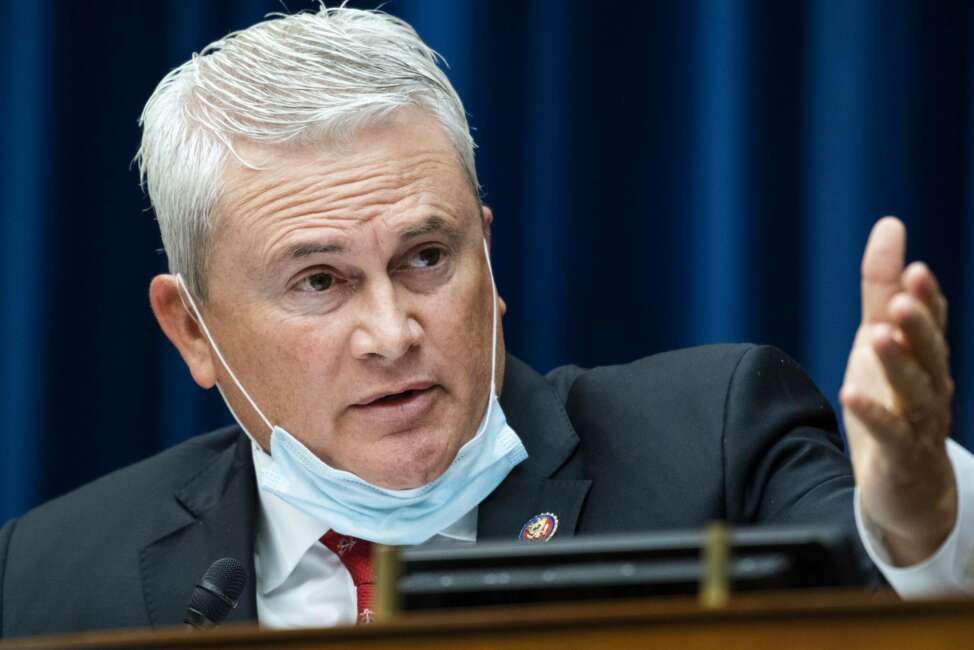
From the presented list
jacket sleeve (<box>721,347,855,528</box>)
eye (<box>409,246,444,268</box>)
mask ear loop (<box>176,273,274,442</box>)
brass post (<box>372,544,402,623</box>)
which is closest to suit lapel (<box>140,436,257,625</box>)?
mask ear loop (<box>176,273,274,442</box>)

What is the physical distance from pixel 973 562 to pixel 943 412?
22 centimetres

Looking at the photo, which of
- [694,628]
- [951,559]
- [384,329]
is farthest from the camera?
[384,329]

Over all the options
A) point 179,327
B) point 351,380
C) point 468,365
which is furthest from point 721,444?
point 179,327

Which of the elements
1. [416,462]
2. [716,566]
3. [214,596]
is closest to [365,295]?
[416,462]

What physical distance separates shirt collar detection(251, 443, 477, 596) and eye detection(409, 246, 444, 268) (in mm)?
447

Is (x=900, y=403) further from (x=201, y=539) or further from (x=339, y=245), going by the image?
(x=201, y=539)

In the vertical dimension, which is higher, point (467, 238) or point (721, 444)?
point (467, 238)

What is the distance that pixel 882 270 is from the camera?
1677 mm

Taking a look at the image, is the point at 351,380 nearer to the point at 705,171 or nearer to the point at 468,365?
the point at 468,365

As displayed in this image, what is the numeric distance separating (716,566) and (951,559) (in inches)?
23.9

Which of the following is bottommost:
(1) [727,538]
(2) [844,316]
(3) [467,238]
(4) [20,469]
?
(4) [20,469]

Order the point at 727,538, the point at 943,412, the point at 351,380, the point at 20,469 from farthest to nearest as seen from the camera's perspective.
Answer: the point at 20,469, the point at 351,380, the point at 943,412, the point at 727,538

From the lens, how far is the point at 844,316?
344 cm

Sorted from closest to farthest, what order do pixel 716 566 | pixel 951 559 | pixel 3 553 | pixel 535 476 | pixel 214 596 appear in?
pixel 716 566, pixel 951 559, pixel 214 596, pixel 535 476, pixel 3 553
